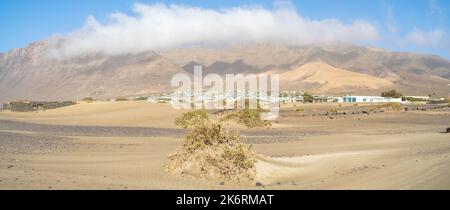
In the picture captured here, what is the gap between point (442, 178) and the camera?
39.3 feet

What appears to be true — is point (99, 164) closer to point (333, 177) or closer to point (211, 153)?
point (211, 153)

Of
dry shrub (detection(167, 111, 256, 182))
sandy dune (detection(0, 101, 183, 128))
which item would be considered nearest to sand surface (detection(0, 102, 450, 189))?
dry shrub (detection(167, 111, 256, 182))

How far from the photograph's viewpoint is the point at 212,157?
14914 mm

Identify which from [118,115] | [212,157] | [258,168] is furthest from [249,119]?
[212,157]

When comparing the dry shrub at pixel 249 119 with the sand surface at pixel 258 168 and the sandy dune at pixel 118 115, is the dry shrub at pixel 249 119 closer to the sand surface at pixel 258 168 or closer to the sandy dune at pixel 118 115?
the sandy dune at pixel 118 115

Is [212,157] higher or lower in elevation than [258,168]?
higher

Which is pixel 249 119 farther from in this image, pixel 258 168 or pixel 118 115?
pixel 258 168

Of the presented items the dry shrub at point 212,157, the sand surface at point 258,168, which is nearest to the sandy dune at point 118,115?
the sand surface at point 258,168

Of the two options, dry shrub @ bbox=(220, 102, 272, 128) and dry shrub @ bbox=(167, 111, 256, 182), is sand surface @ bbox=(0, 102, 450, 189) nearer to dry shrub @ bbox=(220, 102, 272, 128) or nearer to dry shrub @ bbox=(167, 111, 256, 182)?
dry shrub @ bbox=(167, 111, 256, 182)

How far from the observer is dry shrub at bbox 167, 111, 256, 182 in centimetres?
1452

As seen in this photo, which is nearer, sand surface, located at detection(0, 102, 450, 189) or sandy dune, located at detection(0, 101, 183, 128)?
sand surface, located at detection(0, 102, 450, 189)
